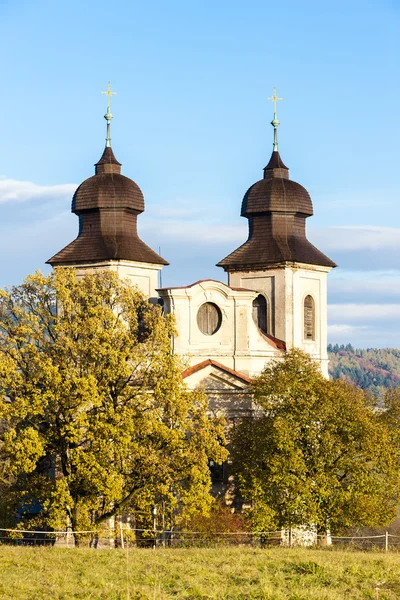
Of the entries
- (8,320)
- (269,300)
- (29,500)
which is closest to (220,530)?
(29,500)

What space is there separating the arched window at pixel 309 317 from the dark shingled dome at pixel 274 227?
6.00ft

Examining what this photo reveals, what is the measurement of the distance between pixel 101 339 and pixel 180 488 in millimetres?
5408

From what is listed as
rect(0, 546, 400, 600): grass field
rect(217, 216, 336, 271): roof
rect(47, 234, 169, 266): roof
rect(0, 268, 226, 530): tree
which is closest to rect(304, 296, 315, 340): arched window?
rect(217, 216, 336, 271): roof

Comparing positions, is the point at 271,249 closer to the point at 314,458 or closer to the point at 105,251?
the point at 105,251

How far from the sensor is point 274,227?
52.5 meters

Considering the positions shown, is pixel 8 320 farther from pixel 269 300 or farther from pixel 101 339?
pixel 269 300

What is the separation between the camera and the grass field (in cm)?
2014

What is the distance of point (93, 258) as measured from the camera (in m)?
49.7

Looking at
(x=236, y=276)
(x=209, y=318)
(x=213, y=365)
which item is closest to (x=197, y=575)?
(x=213, y=365)

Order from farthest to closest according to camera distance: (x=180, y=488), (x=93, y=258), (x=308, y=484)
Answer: (x=93, y=258) < (x=308, y=484) < (x=180, y=488)

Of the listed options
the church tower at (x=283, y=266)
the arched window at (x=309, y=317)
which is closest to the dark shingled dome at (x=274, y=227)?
the church tower at (x=283, y=266)


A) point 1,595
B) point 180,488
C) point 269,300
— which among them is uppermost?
point 269,300

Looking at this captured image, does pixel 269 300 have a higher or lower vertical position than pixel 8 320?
higher

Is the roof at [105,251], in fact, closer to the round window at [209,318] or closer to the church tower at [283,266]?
the church tower at [283,266]
